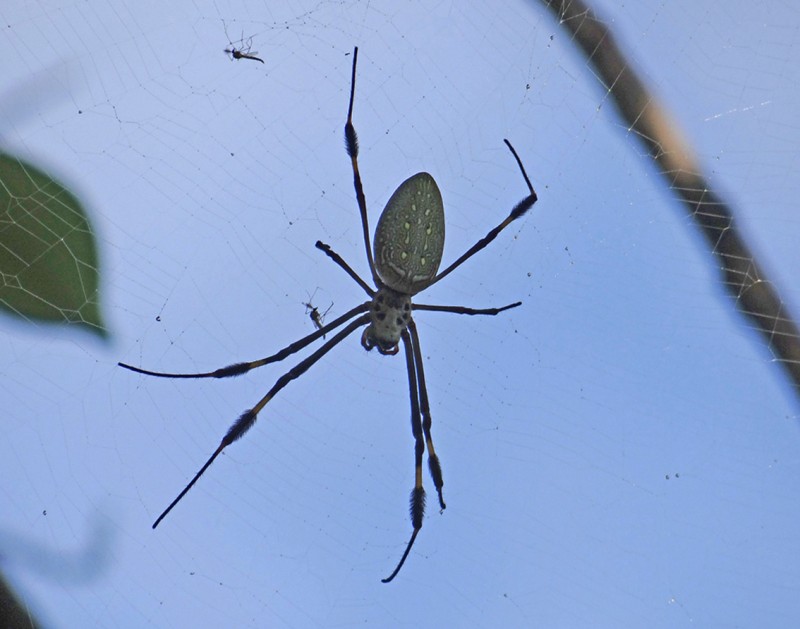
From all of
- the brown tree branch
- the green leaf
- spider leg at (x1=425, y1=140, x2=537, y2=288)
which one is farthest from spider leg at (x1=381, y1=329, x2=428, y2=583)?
the green leaf

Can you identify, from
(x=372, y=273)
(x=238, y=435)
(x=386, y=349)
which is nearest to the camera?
(x=238, y=435)

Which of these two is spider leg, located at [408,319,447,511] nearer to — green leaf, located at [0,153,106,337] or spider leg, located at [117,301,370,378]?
spider leg, located at [117,301,370,378]

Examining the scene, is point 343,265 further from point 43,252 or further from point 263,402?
point 43,252

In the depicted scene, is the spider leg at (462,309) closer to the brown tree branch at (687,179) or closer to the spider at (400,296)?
the spider at (400,296)

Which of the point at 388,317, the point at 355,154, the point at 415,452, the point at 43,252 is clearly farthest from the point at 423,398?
the point at 43,252

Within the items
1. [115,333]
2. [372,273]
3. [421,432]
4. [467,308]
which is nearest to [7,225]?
[115,333]

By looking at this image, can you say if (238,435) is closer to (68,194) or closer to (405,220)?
(405,220)
